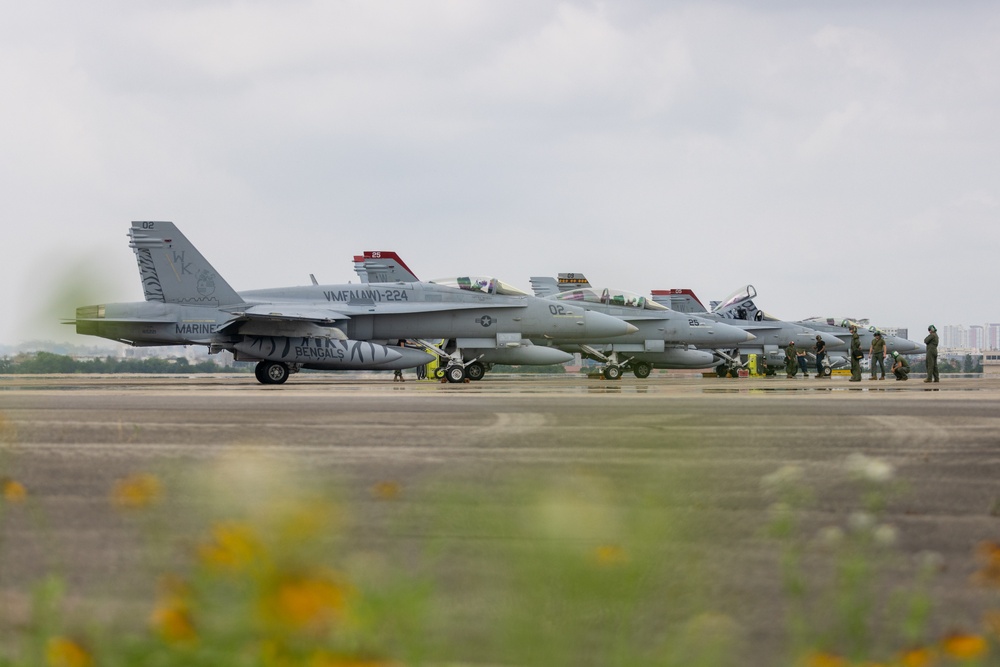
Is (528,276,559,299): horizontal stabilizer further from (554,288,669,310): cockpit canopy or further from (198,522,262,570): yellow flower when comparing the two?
(198,522,262,570): yellow flower

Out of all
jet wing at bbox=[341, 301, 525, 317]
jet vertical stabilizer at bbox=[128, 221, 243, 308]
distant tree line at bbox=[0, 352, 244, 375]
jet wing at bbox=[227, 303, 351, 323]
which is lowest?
distant tree line at bbox=[0, 352, 244, 375]

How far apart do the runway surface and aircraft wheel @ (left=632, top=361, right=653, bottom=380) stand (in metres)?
23.3

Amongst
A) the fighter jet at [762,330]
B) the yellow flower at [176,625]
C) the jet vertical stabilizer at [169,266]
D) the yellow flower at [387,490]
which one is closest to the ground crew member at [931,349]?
the fighter jet at [762,330]

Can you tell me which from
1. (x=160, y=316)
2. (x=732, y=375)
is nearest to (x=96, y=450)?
(x=160, y=316)

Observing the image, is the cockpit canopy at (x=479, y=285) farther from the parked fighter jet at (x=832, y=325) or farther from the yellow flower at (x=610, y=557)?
the yellow flower at (x=610, y=557)

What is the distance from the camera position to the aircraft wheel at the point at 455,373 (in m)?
28.8

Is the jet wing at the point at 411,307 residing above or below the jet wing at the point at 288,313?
above

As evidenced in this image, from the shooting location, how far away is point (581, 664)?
2975mm

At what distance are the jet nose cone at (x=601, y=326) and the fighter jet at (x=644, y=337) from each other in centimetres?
64

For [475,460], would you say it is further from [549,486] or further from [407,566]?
[407,566]

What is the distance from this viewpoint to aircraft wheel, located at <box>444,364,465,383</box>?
2883cm

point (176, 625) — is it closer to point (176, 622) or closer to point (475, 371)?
point (176, 622)

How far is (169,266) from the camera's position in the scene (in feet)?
91.1

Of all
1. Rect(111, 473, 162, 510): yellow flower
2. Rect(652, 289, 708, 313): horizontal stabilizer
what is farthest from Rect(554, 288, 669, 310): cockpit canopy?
Rect(111, 473, 162, 510): yellow flower
